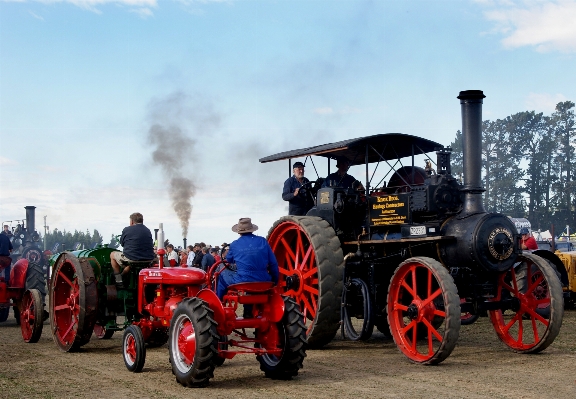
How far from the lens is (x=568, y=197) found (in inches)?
1534

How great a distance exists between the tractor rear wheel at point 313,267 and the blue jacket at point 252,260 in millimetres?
1591

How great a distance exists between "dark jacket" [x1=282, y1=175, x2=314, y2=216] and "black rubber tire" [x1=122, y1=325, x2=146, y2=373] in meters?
3.37

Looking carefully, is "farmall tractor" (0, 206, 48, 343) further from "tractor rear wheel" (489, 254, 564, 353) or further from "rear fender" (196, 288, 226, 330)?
"tractor rear wheel" (489, 254, 564, 353)

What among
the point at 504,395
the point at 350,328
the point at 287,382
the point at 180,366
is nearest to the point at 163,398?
the point at 180,366

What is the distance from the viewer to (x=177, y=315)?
19.1 ft

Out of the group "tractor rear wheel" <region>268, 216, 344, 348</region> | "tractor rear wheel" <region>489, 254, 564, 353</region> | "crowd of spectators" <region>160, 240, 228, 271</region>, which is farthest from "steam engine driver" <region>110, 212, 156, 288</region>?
"crowd of spectators" <region>160, 240, 228, 271</region>

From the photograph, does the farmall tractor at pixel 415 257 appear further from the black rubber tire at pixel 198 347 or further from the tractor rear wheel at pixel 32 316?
the tractor rear wheel at pixel 32 316

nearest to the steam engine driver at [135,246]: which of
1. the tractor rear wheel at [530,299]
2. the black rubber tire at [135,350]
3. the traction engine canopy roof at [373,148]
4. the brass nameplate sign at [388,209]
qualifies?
the black rubber tire at [135,350]

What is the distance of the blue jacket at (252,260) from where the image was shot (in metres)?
5.97

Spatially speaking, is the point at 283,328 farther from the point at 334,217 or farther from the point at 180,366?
the point at 334,217

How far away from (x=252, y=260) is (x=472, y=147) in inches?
113

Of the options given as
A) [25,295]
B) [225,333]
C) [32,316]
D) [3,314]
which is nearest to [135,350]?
[225,333]

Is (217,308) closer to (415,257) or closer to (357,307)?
(415,257)

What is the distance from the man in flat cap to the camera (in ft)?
30.5
